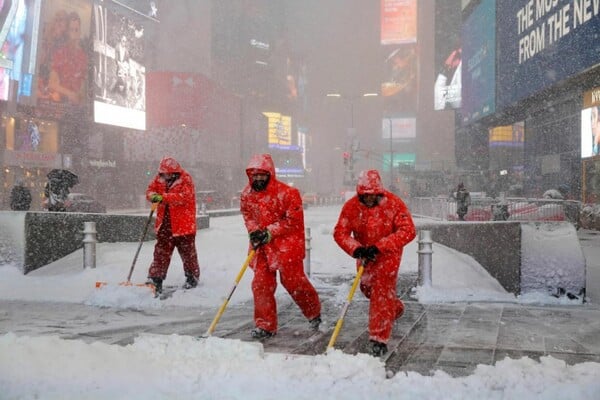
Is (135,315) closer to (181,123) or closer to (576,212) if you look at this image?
(576,212)

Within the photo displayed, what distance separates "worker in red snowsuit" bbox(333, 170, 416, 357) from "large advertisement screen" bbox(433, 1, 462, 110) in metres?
68.5

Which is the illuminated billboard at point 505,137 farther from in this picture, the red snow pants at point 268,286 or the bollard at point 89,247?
the red snow pants at point 268,286

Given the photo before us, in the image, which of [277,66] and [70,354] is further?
[277,66]

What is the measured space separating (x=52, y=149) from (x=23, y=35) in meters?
10.6

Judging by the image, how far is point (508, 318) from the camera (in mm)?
6801

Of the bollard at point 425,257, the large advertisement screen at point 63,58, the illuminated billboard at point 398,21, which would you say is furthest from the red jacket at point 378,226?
the illuminated billboard at point 398,21

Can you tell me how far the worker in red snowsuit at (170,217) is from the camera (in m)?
8.16

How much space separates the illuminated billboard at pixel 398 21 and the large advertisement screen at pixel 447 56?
5707cm

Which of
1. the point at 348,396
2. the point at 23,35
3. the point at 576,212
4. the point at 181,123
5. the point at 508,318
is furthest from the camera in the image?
the point at 181,123

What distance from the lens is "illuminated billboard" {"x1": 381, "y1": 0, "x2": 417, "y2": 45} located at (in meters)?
135

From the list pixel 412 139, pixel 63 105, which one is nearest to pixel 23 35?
pixel 63 105

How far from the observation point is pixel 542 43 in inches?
1118

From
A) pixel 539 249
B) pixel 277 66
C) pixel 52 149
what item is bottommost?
pixel 539 249

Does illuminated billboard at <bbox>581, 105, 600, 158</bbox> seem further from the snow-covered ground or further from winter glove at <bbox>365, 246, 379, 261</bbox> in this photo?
the snow-covered ground
